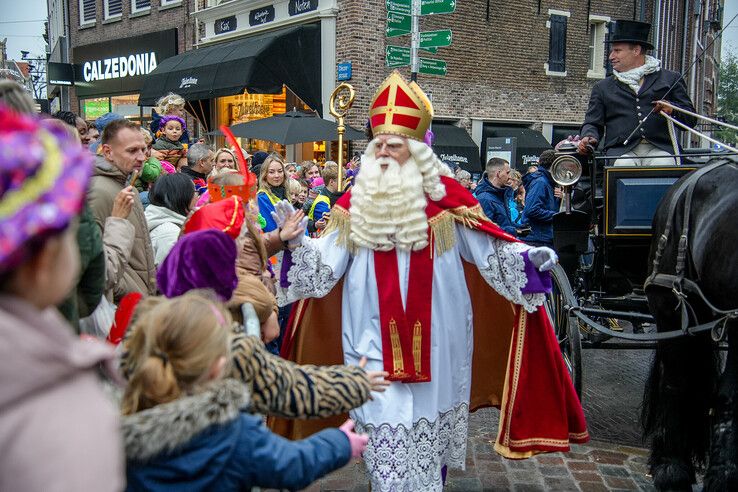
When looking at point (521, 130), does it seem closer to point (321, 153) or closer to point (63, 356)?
point (321, 153)

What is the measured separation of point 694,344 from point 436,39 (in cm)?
655

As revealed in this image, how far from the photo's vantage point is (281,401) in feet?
7.70

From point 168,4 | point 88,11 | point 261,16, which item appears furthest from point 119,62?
point 261,16

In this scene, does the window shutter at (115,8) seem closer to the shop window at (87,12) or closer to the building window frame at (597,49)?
the shop window at (87,12)

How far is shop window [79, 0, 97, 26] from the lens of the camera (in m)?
24.1

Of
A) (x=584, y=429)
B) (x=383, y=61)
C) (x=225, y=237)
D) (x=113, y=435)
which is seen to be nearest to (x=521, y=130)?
(x=383, y=61)

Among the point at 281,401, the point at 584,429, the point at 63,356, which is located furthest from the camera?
the point at 584,429

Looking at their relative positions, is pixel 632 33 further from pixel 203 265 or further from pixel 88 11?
pixel 88 11

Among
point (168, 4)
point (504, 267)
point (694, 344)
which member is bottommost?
point (694, 344)

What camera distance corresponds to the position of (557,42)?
18.8m

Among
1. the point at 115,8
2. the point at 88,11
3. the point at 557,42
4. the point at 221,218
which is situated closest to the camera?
the point at 221,218

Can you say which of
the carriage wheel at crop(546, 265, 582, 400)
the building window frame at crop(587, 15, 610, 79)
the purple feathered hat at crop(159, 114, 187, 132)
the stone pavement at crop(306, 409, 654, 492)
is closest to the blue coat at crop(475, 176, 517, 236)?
the carriage wheel at crop(546, 265, 582, 400)

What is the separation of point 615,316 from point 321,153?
37.0ft

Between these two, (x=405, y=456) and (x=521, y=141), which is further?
(x=521, y=141)
